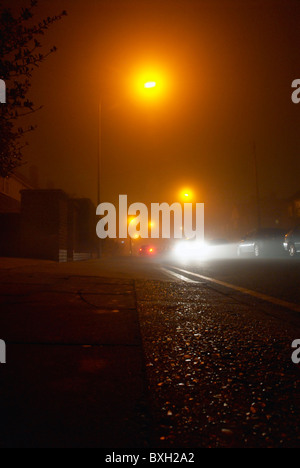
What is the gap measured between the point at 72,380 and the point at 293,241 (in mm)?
20850

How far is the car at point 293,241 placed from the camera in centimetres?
2061

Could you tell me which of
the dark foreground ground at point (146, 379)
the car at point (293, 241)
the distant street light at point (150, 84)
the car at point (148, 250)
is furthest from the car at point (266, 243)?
the car at point (148, 250)

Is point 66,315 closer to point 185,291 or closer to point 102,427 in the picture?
point 102,427

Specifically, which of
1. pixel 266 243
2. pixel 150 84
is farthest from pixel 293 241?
pixel 150 84

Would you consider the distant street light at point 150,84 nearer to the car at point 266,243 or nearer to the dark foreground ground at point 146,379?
the car at point 266,243

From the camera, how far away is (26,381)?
6.32 ft

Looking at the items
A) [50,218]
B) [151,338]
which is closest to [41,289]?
[151,338]

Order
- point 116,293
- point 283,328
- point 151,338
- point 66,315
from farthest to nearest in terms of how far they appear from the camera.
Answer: point 116,293, point 66,315, point 283,328, point 151,338

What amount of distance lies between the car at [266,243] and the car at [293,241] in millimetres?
2010

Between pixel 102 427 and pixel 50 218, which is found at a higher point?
pixel 50 218

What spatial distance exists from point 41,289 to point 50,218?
1045 centimetres

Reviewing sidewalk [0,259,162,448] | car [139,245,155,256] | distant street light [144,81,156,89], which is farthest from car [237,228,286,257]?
car [139,245,155,256]

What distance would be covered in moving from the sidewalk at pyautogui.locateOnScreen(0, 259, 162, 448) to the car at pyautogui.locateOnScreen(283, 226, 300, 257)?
18.7m

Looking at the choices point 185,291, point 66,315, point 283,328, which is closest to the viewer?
point 283,328
